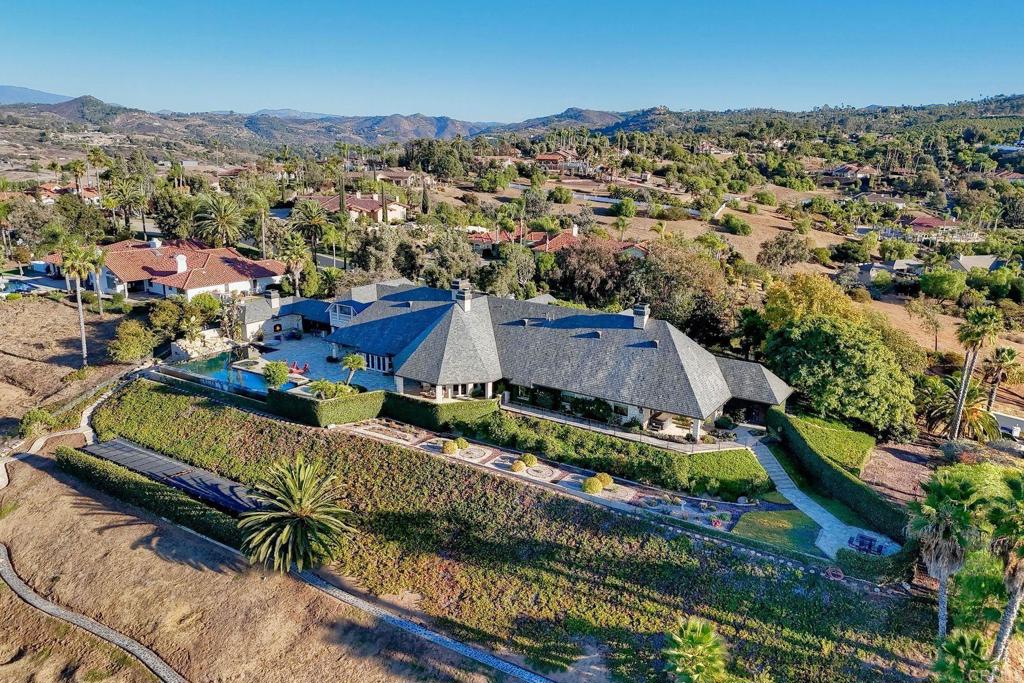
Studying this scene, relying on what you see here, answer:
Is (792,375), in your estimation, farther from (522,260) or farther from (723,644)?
(522,260)

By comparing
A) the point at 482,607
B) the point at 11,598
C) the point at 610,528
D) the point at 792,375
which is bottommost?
the point at 11,598

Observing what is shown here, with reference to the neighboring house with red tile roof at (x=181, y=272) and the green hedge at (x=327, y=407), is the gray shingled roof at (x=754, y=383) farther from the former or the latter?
the neighboring house with red tile roof at (x=181, y=272)

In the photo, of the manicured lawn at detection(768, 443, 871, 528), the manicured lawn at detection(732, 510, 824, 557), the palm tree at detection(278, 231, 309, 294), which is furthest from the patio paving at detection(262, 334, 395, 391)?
the manicured lawn at detection(768, 443, 871, 528)

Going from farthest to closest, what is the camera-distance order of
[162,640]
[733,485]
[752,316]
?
[752,316]
[733,485]
[162,640]

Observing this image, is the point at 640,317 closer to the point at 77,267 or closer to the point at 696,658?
the point at 696,658

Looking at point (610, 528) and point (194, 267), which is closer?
point (610, 528)

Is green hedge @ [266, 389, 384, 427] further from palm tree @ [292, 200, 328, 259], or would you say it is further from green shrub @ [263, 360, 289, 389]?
palm tree @ [292, 200, 328, 259]

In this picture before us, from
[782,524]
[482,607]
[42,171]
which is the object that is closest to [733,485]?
[782,524]

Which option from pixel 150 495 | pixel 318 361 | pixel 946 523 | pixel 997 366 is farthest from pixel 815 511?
pixel 150 495
